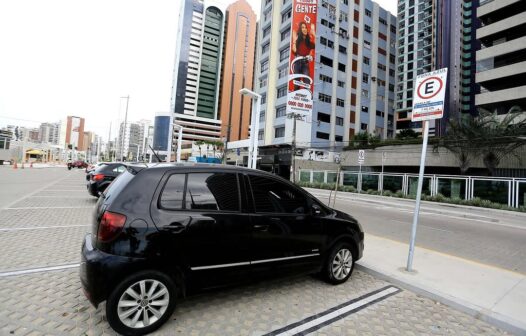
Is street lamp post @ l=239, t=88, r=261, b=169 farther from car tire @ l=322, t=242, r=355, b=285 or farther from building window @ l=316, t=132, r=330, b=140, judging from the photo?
building window @ l=316, t=132, r=330, b=140

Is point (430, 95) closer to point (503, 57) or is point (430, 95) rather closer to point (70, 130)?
point (503, 57)

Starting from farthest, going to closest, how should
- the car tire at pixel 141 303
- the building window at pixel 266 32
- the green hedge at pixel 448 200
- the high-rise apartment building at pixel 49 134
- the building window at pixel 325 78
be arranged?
the high-rise apartment building at pixel 49 134 < the building window at pixel 266 32 < the building window at pixel 325 78 < the green hedge at pixel 448 200 < the car tire at pixel 141 303

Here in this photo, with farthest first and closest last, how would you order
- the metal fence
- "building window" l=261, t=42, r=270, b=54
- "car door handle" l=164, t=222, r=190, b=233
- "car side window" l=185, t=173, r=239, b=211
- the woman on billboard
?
1. "building window" l=261, t=42, r=270, b=54
2. the woman on billboard
3. the metal fence
4. "car side window" l=185, t=173, r=239, b=211
5. "car door handle" l=164, t=222, r=190, b=233

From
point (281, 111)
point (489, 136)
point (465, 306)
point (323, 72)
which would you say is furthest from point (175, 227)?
point (323, 72)

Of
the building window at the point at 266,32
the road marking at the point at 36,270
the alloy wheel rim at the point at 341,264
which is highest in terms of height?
the building window at the point at 266,32

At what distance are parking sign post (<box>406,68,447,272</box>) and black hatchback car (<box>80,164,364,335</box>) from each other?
79.7 inches

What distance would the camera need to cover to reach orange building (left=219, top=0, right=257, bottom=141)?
11646 cm

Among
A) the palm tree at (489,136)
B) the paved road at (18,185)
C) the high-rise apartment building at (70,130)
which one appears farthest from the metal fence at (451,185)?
the high-rise apartment building at (70,130)

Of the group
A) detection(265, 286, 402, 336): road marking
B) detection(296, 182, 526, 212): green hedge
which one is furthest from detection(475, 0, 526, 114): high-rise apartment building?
detection(265, 286, 402, 336): road marking

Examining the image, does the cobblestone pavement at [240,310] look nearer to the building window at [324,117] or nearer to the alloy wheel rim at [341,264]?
the alloy wheel rim at [341,264]

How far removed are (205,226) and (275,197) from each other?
3.41 feet

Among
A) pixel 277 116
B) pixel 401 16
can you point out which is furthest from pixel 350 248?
pixel 401 16

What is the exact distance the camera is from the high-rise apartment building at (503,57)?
33.3m

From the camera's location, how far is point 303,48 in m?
42.2
